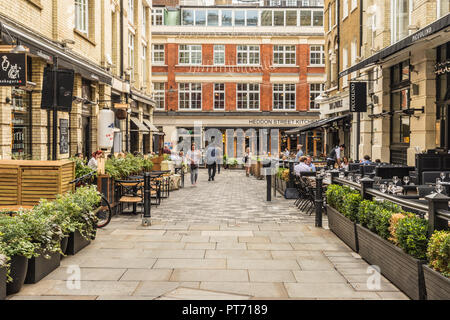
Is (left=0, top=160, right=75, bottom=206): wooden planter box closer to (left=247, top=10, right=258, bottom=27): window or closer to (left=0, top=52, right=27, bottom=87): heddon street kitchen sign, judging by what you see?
(left=0, top=52, right=27, bottom=87): heddon street kitchen sign

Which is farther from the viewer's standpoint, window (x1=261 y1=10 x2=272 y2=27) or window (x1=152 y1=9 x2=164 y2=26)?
window (x1=261 y1=10 x2=272 y2=27)

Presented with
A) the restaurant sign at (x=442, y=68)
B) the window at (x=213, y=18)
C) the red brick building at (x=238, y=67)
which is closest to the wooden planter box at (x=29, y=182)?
the restaurant sign at (x=442, y=68)

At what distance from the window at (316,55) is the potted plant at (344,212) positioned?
31865 mm

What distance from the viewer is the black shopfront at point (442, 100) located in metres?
13.4

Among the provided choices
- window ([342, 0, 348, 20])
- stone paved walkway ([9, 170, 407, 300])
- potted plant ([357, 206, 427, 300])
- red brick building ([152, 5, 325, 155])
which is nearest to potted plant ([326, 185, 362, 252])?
stone paved walkway ([9, 170, 407, 300])

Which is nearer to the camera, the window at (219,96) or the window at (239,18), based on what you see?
the window at (219,96)

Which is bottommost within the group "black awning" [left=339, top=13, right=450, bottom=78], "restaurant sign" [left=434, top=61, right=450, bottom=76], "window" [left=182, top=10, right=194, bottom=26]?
"restaurant sign" [left=434, top=61, right=450, bottom=76]

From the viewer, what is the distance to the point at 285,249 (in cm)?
725

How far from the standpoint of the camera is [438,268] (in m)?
4.20

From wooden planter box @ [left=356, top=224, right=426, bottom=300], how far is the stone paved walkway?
151 millimetres

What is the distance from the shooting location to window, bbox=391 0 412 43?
53.8 feet

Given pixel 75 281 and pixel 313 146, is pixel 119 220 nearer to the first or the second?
pixel 75 281

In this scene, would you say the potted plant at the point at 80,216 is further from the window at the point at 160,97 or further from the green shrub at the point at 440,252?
the window at the point at 160,97

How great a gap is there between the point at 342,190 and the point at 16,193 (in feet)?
18.5
